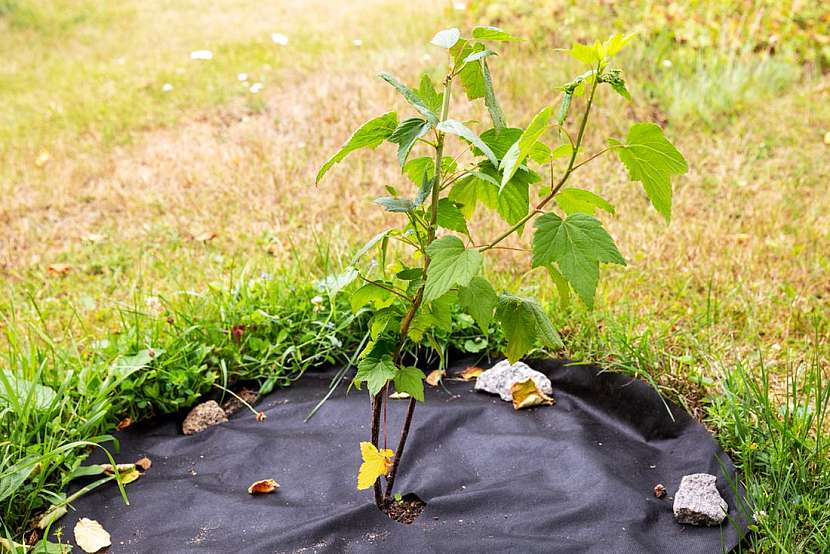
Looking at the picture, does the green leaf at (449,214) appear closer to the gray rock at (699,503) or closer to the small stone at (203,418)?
the gray rock at (699,503)

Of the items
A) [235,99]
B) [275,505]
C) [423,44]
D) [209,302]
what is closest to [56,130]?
[235,99]

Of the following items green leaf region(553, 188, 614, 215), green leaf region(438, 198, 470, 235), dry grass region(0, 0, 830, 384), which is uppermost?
green leaf region(553, 188, 614, 215)

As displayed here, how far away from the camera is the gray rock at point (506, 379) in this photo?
2264mm

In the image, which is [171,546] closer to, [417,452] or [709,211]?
[417,452]

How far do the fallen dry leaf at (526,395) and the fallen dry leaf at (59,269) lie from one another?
2207mm

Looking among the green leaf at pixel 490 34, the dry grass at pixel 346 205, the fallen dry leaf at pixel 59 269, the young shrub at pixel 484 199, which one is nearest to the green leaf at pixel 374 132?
the young shrub at pixel 484 199

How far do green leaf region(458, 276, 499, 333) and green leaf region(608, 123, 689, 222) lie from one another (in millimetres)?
351

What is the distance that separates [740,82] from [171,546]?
4485 mm

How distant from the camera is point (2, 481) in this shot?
5.98 feet

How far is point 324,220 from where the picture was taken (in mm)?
3592

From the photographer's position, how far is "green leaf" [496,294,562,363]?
149 centimetres

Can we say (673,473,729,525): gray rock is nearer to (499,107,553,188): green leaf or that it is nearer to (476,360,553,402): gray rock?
(476,360,553,402): gray rock

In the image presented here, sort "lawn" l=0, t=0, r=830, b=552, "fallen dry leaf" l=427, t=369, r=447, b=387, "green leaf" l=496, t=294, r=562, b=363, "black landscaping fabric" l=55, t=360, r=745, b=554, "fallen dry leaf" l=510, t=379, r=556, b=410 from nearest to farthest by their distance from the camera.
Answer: "green leaf" l=496, t=294, r=562, b=363, "black landscaping fabric" l=55, t=360, r=745, b=554, "lawn" l=0, t=0, r=830, b=552, "fallen dry leaf" l=510, t=379, r=556, b=410, "fallen dry leaf" l=427, t=369, r=447, b=387

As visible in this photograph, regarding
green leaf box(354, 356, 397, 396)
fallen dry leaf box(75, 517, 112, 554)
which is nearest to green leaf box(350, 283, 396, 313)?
green leaf box(354, 356, 397, 396)
